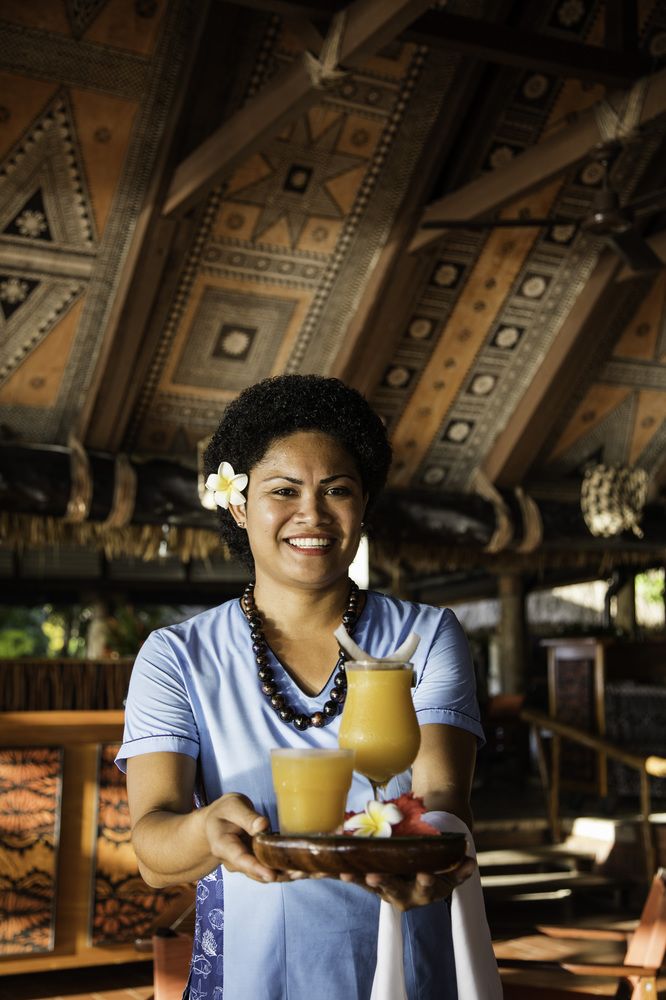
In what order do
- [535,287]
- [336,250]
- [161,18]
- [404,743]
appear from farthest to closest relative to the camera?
1. [535,287]
2. [336,250]
3. [161,18]
4. [404,743]

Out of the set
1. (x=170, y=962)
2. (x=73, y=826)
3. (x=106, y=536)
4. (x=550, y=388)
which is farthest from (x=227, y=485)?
(x=550, y=388)

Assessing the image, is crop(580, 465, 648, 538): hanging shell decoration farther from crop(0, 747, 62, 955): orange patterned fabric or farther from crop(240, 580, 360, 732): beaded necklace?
crop(240, 580, 360, 732): beaded necklace

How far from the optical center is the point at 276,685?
1.59 meters

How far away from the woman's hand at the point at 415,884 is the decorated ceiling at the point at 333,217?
3676mm

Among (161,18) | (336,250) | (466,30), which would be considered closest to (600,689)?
(336,250)

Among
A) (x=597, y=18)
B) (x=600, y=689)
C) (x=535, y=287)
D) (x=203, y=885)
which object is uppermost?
(x=597, y=18)

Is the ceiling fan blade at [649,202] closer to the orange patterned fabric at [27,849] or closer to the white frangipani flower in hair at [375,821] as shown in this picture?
the orange patterned fabric at [27,849]

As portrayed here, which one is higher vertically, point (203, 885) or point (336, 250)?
point (336, 250)

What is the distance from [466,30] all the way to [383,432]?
3643 millimetres

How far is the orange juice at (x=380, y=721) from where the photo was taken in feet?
4.56

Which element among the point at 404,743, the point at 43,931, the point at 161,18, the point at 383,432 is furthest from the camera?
the point at 161,18

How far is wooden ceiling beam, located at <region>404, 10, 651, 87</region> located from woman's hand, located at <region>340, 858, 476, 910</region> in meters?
4.29

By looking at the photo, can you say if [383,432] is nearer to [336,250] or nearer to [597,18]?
[336,250]

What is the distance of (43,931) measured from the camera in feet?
14.7
